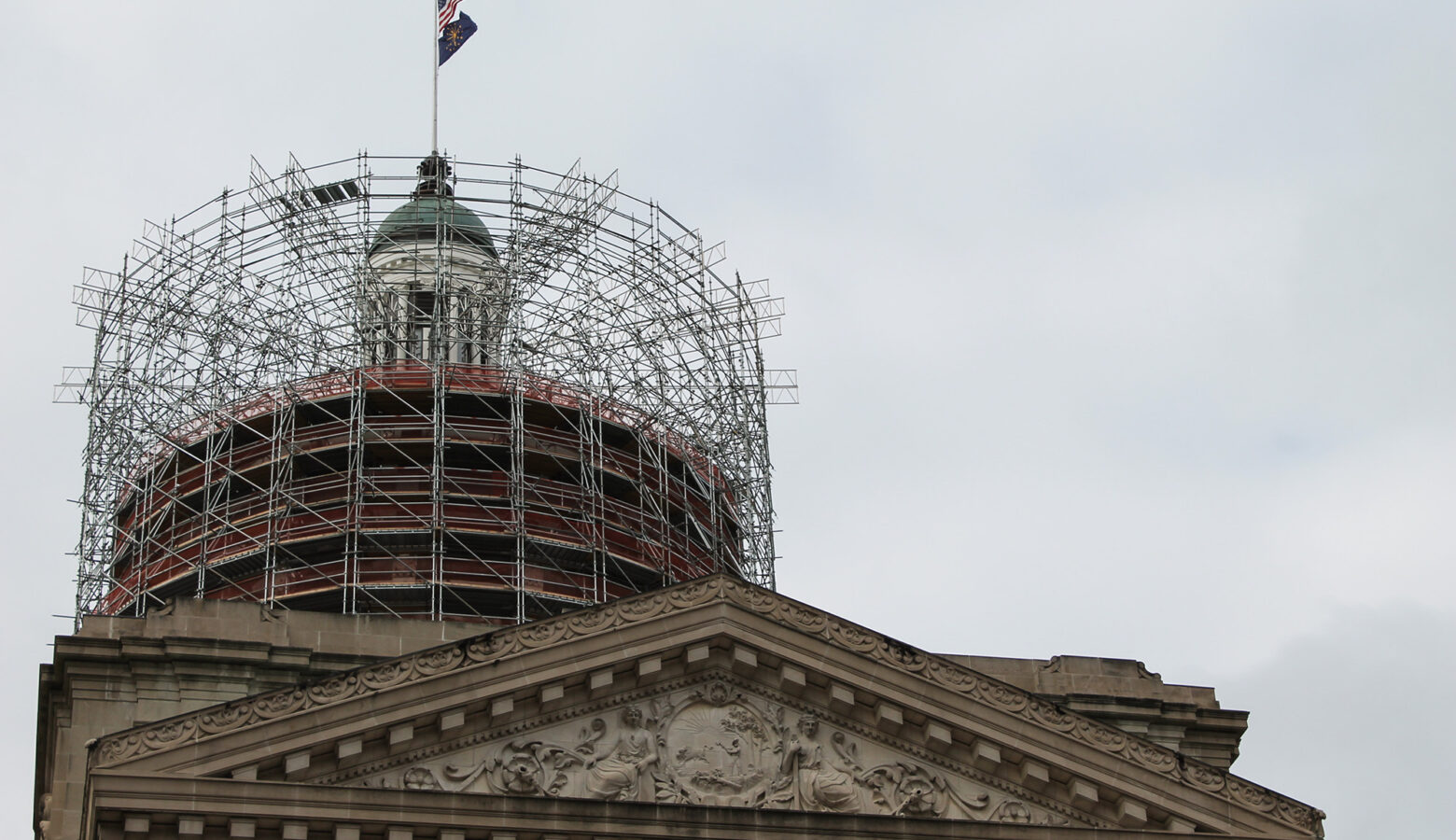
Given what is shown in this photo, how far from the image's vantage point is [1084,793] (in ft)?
133

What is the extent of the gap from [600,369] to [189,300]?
391 inches

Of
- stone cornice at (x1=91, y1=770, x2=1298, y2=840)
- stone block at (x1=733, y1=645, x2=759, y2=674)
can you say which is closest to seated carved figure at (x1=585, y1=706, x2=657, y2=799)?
stone cornice at (x1=91, y1=770, x2=1298, y2=840)

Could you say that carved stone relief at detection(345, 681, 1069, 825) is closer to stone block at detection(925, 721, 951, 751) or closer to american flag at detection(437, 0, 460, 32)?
stone block at detection(925, 721, 951, 751)

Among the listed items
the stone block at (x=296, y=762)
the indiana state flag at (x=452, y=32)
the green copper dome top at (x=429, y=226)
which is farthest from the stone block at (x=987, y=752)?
the indiana state flag at (x=452, y=32)

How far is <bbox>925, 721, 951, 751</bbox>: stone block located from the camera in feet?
133

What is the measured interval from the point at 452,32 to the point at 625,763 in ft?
115

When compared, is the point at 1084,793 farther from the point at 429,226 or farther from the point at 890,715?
the point at 429,226

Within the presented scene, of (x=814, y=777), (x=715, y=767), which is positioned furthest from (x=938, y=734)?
(x=715, y=767)

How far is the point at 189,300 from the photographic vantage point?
214 feet

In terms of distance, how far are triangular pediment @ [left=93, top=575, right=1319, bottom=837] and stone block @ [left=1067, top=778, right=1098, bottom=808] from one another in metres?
0.04

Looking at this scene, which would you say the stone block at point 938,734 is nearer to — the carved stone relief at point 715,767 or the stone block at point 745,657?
the carved stone relief at point 715,767

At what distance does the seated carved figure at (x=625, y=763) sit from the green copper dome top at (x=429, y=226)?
28.0 metres

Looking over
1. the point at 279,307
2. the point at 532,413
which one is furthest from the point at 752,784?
the point at 279,307

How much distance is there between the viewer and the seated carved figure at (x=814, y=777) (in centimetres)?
4000
